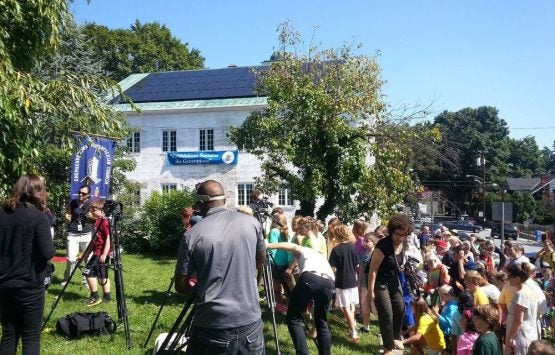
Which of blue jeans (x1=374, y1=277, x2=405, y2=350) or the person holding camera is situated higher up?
the person holding camera

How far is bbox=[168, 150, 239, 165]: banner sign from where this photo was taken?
2856 cm

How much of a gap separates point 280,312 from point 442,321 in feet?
8.98

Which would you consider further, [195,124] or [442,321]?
[195,124]

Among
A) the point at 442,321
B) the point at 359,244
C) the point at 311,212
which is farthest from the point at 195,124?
the point at 442,321

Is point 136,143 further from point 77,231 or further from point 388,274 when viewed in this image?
point 388,274

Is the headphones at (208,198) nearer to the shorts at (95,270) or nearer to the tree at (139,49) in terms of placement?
the shorts at (95,270)

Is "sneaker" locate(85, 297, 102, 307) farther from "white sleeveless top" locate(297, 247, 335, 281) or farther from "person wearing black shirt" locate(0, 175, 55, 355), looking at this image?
"white sleeveless top" locate(297, 247, 335, 281)

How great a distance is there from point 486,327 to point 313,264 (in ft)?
6.09

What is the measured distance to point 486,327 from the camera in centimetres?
525

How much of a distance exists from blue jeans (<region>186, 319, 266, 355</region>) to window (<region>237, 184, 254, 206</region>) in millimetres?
24805

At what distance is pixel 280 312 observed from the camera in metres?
8.60

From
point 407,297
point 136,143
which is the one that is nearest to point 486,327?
point 407,297

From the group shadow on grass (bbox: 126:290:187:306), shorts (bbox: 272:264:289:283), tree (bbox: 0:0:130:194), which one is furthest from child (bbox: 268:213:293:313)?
tree (bbox: 0:0:130:194)

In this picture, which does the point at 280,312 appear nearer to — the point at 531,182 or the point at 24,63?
the point at 24,63
